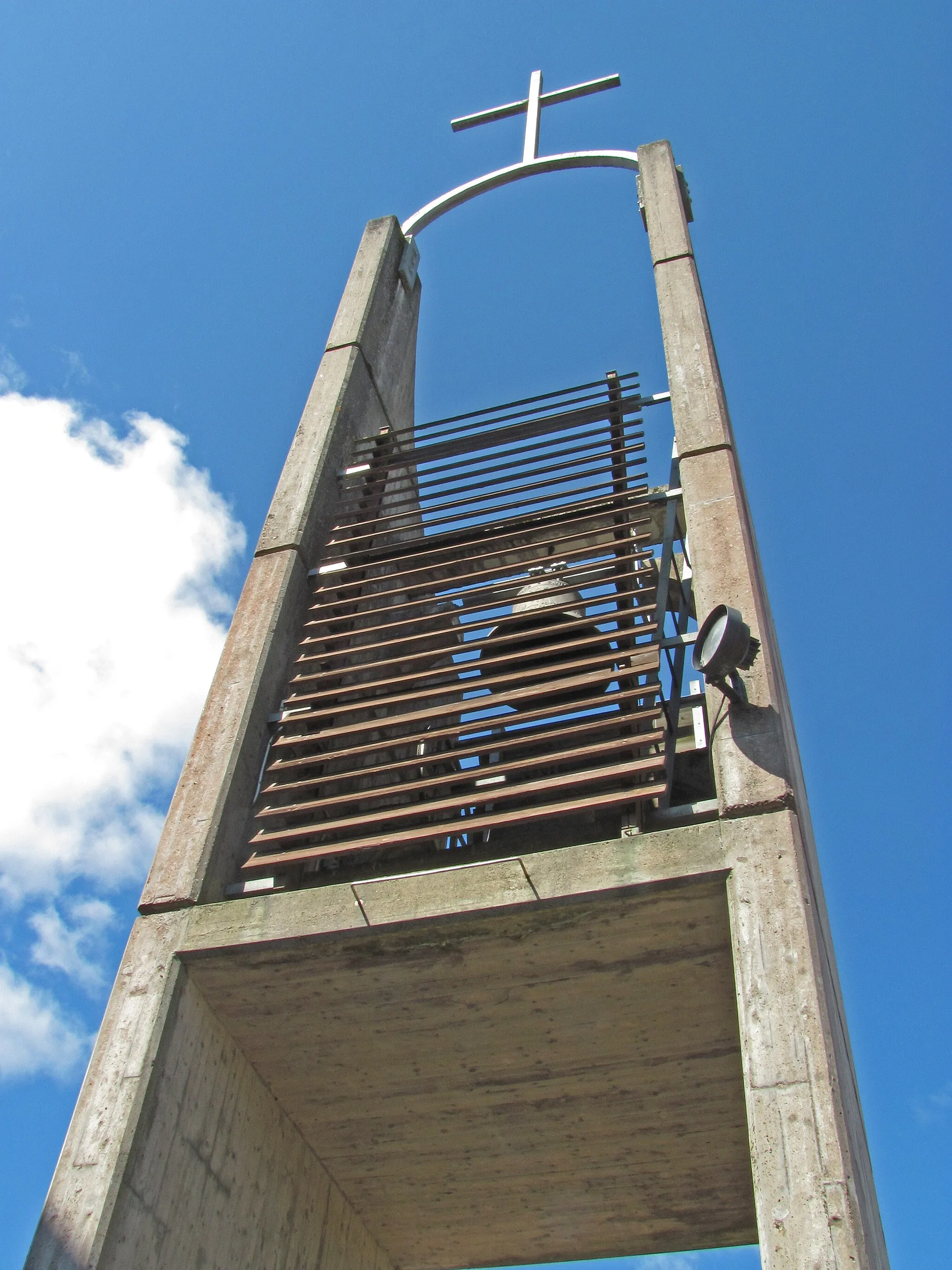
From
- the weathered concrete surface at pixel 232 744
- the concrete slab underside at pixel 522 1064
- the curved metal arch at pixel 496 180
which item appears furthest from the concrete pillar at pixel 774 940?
the curved metal arch at pixel 496 180

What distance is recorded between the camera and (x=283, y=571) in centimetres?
715

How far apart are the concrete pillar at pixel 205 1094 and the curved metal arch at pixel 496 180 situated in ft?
13.6

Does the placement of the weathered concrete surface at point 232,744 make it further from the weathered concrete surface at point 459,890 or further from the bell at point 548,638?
the bell at point 548,638

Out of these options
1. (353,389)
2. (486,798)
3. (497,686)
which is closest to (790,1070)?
(486,798)

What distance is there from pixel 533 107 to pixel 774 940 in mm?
10026

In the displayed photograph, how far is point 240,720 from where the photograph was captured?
6219 mm

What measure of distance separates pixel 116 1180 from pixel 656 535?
15.3ft

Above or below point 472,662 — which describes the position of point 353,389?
above

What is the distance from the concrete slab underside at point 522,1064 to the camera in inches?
199

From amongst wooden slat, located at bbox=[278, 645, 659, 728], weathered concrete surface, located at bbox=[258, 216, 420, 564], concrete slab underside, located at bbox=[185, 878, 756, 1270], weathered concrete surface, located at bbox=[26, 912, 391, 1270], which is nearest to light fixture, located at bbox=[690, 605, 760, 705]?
wooden slat, located at bbox=[278, 645, 659, 728]

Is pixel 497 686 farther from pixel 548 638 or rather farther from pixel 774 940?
pixel 774 940

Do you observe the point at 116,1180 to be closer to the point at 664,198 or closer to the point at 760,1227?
the point at 760,1227

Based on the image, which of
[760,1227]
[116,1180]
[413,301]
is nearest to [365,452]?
[413,301]

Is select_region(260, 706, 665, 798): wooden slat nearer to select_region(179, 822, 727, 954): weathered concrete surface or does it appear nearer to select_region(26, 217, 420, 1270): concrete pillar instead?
select_region(26, 217, 420, 1270): concrete pillar
